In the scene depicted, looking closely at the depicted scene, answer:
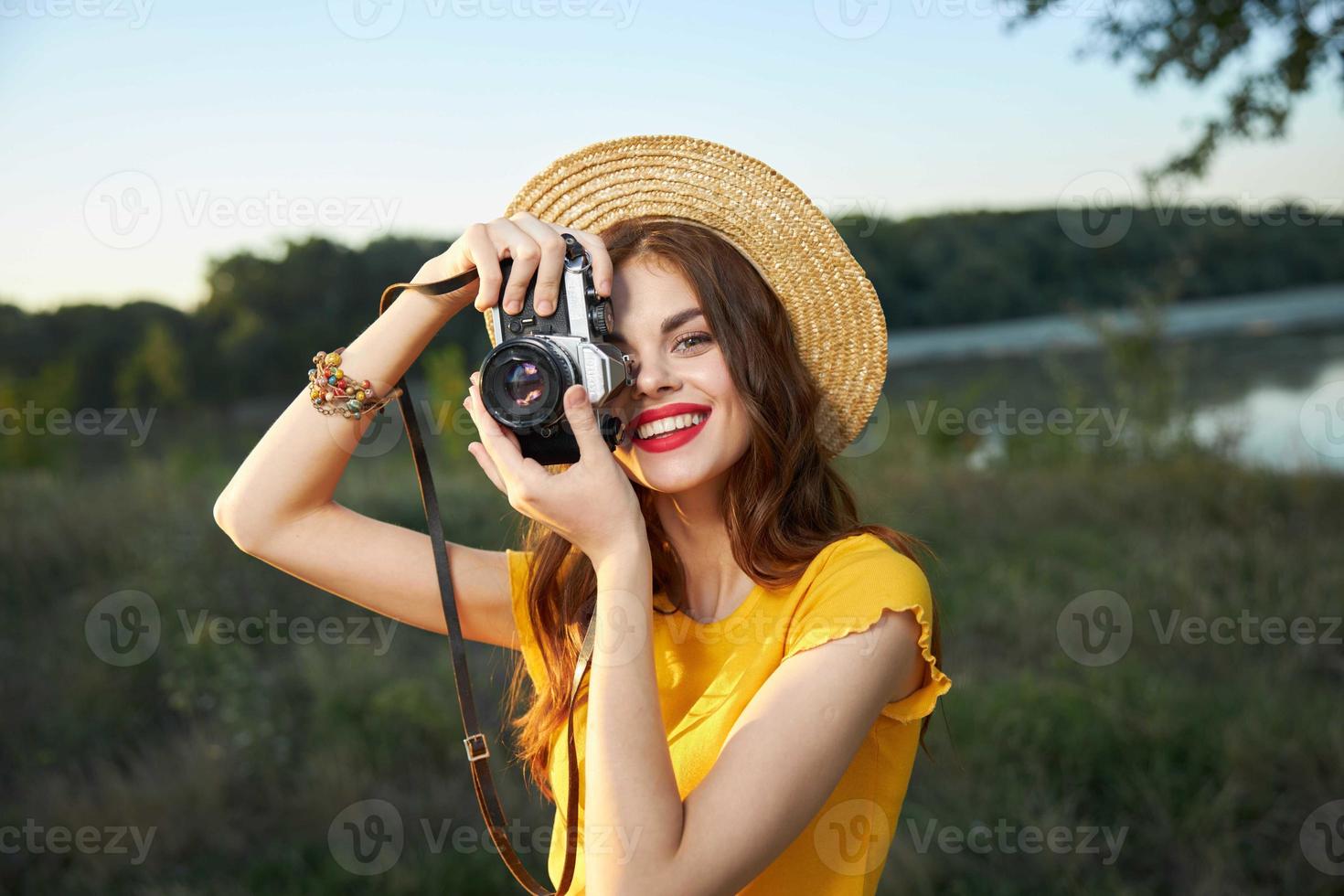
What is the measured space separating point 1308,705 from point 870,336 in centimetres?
277

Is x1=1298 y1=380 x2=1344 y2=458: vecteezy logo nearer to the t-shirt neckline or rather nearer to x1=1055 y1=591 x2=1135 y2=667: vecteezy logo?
x1=1055 y1=591 x2=1135 y2=667: vecteezy logo

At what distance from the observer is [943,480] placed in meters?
6.50

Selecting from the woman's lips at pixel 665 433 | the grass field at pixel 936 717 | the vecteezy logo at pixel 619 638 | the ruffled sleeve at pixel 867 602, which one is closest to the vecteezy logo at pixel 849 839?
the ruffled sleeve at pixel 867 602

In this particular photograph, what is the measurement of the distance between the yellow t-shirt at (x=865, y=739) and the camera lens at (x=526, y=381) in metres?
0.46

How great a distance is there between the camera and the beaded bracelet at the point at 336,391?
1.55 m

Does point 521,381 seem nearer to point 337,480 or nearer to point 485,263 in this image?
point 485,263

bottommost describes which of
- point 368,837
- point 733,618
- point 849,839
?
point 368,837

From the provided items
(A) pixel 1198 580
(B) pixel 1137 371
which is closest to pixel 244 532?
(A) pixel 1198 580

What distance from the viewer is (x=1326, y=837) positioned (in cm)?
303

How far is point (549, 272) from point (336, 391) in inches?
15.1

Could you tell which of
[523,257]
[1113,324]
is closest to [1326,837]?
[523,257]

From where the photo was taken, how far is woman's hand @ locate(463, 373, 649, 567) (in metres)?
1.28

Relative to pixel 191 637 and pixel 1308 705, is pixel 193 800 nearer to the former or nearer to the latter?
pixel 191 637

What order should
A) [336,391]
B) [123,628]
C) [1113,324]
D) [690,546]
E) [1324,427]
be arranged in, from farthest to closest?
[1113,324], [1324,427], [123,628], [690,546], [336,391]
